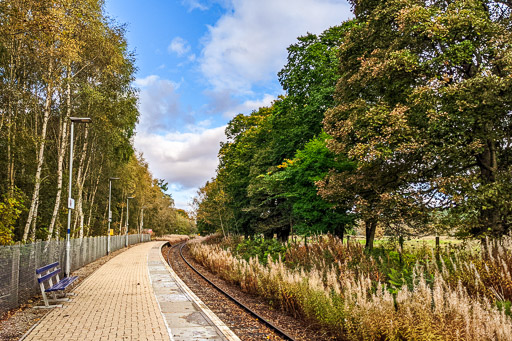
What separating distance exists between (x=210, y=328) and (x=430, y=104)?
9708 mm

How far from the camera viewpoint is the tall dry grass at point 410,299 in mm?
5602

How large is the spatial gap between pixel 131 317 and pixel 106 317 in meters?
0.59

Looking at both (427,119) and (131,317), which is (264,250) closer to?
(427,119)

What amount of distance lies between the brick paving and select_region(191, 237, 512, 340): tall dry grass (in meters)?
3.63

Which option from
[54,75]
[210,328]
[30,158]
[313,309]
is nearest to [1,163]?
[30,158]

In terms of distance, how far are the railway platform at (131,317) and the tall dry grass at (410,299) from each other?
7.73ft

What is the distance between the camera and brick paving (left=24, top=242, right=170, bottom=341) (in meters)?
7.02

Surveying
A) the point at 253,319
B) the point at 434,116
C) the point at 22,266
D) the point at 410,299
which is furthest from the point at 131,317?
the point at 434,116

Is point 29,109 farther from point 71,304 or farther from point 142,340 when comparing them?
point 142,340

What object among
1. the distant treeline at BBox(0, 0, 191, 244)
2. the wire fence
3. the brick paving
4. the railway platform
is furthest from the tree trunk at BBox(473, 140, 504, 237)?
the distant treeline at BBox(0, 0, 191, 244)

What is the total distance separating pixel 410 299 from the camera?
23.1ft

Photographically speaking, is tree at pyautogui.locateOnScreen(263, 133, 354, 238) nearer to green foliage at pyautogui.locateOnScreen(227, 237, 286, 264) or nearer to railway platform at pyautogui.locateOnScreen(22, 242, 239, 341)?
green foliage at pyautogui.locateOnScreen(227, 237, 286, 264)

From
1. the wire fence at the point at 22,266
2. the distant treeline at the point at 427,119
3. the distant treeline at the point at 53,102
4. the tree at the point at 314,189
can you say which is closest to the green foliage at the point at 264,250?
the tree at the point at 314,189

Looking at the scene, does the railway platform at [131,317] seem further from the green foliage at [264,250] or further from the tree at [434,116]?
the tree at [434,116]
